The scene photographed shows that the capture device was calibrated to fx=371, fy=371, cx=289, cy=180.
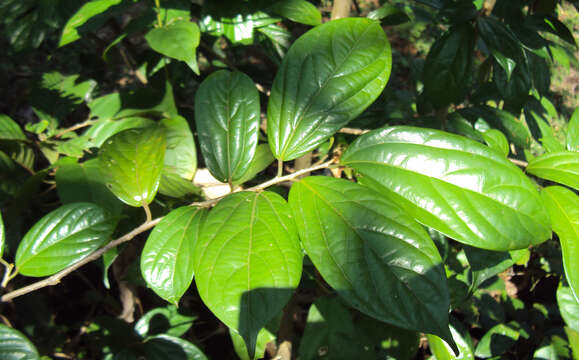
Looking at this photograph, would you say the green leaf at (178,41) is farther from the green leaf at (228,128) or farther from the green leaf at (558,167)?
the green leaf at (558,167)

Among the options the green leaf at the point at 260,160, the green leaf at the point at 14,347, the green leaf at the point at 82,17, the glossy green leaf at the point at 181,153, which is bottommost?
the green leaf at the point at 14,347

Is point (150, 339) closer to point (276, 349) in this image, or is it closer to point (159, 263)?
point (276, 349)

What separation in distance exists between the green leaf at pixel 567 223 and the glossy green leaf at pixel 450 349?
1.36 ft

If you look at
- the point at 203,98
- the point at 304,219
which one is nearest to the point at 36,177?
the point at 203,98

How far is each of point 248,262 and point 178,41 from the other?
Result: 0.57 meters

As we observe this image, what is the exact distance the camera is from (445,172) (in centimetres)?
53

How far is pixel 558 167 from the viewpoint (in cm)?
62

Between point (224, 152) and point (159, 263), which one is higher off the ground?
point (224, 152)

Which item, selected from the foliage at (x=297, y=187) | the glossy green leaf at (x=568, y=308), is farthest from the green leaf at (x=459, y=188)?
the glossy green leaf at (x=568, y=308)

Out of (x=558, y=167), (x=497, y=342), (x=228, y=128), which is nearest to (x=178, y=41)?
(x=228, y=128)

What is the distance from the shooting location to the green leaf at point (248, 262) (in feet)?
1.50

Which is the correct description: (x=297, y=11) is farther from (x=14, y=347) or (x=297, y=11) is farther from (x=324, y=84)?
(x=14, y=347)

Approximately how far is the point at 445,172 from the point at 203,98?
0.45 m

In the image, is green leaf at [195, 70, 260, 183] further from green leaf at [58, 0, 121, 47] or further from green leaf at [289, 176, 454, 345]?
green leaf at [58, 0, 121, 47]
